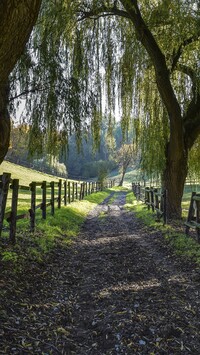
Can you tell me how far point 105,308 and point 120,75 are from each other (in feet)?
21.4

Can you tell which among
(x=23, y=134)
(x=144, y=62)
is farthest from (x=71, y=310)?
(x=144, y=62)

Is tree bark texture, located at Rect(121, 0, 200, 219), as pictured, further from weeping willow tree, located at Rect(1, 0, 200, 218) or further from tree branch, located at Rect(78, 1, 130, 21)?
tree branch, located at Rect(78, 1, 130, 21)

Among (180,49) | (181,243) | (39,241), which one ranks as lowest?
(181,243)

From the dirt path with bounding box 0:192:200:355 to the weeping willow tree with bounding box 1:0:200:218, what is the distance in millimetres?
2680

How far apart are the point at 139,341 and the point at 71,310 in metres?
1.31

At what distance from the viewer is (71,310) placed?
5016mm

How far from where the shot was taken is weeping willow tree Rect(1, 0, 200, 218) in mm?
6430

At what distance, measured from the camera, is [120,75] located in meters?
9.51

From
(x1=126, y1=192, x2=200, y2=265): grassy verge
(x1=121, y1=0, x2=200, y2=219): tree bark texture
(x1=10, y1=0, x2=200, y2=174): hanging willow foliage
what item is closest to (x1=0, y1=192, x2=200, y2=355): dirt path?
(x1=126, y1=192, x2=200, y2=265): grassy verge

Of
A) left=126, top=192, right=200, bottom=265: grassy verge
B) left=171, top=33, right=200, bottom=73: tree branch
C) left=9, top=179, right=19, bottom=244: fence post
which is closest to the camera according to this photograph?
left=9, top=179, right=19, bottom=244: fence post

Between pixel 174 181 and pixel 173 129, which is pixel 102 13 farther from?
pixel 174 181

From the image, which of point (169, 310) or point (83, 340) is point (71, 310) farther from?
point (169, 310)

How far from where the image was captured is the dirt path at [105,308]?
13.0 ft

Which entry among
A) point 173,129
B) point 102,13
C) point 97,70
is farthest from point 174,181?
point 102,13
